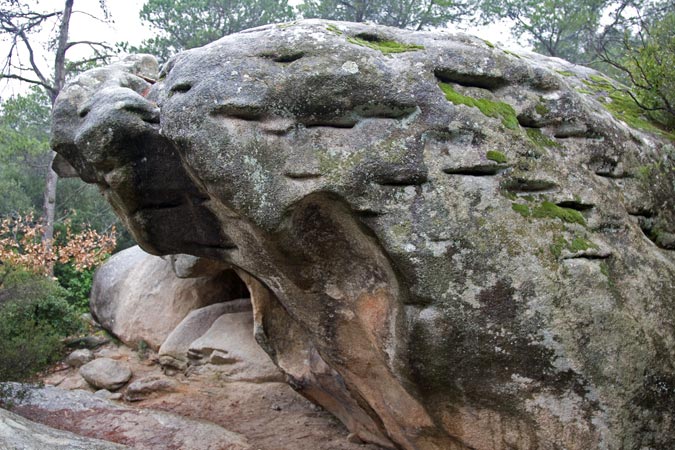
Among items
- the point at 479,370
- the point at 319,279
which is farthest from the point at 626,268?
the point at 319,279

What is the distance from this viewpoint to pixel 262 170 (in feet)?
14.7

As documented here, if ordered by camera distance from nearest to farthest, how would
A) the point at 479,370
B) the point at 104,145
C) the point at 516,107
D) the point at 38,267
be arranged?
the point at 479,370, the point at 516,107, the point at 104,145, the point at 38,267

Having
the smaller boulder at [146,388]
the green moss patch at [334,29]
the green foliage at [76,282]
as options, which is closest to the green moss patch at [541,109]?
the green moss patch at [334,29]

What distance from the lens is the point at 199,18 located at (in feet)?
62.8

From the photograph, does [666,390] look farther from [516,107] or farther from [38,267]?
[38,267]

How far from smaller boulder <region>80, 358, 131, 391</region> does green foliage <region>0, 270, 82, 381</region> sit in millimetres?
604

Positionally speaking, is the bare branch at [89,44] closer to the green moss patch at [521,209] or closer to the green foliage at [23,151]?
the green foliage at [23,151]

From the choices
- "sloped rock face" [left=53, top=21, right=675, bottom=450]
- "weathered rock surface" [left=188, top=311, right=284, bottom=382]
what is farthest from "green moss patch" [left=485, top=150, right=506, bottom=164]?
"weathered rock surface" [left=188, top=311, right=284, bottom=382]

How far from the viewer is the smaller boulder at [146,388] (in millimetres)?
7961

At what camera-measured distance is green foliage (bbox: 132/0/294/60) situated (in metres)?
18.5

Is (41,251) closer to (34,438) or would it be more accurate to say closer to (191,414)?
(191,414)

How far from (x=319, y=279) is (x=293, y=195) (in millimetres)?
926

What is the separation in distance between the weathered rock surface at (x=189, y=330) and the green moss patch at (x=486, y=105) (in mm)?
5323

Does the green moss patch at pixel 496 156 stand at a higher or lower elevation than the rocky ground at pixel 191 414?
higher
